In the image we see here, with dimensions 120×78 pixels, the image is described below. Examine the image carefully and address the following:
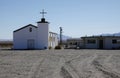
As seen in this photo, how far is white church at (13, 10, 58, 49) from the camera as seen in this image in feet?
185

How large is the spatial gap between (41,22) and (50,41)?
5392 mm

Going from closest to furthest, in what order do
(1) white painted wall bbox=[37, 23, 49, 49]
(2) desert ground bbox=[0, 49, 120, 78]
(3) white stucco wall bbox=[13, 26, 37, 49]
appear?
(2) desert ground bbox=[0, 49, 120, 78] → (1) white painted wall bbox=[37, 23, 49, 49] → (3) white stucco wall bbox=[13, 26, 37, 49]

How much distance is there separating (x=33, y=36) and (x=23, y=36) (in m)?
2.04

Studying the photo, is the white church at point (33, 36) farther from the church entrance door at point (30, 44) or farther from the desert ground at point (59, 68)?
the desert ground at point (59, 68)

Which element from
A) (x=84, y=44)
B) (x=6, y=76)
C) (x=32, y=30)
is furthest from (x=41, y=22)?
(x=6, y=76)

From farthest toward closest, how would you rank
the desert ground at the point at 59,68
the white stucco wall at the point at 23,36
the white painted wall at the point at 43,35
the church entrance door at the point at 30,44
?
the white stucco wall at the point at 23,36
the church entrance door at the point at 30,44
the white painted wall at the point at 43,35
the desert ground at the point at 59,68

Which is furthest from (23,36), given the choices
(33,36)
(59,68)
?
(59,68)

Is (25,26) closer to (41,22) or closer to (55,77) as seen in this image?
(41,22)

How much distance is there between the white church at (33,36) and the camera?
Result: 56.5 m

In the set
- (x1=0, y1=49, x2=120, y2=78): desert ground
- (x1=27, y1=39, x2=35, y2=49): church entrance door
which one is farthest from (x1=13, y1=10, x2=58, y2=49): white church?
(x1=0, y1=49, x2=120, y2=78): desert ground

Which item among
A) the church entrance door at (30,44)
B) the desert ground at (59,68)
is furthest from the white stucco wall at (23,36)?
the desert ground at (59,68)

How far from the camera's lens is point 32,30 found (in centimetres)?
5766

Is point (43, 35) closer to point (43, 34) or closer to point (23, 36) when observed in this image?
point (43, 34)

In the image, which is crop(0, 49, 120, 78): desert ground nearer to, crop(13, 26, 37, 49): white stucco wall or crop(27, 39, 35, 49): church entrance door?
crop(27, 39, 35, 49): church entrance door
